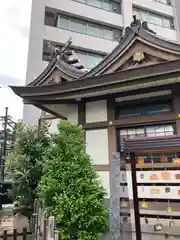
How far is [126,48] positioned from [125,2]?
16009 millimetres

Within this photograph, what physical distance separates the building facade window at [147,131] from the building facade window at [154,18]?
1681 cm

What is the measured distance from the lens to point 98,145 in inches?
265

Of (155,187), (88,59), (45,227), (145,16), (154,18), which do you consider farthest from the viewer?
(154,18)

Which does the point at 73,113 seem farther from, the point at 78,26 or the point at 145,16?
the point at 145,16

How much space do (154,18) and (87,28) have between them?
23.1 feet

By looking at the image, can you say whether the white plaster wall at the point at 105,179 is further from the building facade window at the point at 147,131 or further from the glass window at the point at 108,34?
the glass window at the point at 108,34

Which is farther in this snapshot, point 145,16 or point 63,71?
point 145,16

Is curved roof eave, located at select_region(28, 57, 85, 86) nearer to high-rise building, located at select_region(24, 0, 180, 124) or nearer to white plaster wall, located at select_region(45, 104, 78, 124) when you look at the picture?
white plaster wall, located at select_region(45, 104, 78, 124)

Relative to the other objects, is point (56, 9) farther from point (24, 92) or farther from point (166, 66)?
point (166, 66)

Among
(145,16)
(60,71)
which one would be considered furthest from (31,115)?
(145,16)

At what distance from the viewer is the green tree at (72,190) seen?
5000 millimetres

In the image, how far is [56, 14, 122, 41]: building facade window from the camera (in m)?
17.2

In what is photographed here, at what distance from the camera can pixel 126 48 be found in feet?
21.2

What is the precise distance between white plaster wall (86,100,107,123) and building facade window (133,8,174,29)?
16.1 m
